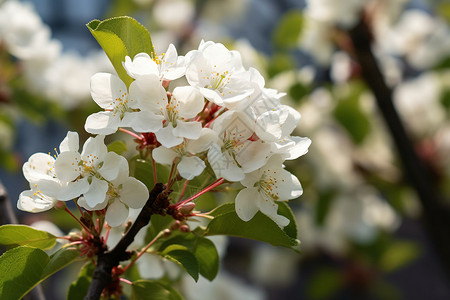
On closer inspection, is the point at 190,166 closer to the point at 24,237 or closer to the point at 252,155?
the point at 252,155

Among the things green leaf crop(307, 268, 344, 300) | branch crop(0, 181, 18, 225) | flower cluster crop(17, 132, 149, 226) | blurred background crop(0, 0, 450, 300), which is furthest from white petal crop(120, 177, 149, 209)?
green leaf crop(307, 268, 344, 300)

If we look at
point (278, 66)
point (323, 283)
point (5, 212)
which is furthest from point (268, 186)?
point (323, 283)

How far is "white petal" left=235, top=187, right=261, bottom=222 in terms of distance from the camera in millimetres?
509

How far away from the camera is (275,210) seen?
0.52m

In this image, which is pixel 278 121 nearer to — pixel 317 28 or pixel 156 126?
pixel 156 126

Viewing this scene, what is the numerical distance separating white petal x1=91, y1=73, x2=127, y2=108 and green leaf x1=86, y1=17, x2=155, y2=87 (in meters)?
0.02

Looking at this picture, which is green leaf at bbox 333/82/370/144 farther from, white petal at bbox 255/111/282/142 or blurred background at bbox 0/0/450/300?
white petal at bbox 255/111/282/142

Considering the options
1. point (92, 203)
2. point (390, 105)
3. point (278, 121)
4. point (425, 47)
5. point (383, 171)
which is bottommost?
point (92, 203)

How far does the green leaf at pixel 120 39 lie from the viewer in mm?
521

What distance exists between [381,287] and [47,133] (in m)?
2.27

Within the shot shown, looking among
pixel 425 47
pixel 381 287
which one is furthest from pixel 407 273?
pixel 425 47

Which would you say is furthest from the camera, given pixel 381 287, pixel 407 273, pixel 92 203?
pixel 407 273

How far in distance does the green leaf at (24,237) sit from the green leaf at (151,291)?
11 cm

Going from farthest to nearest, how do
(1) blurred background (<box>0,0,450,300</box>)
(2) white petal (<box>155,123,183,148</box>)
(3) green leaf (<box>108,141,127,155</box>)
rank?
(1) blurred background (<box>0,0,450,300</box>)
(3) green leaf (<box>108,141,127,155</box>)
(2) white petal (<box>155,123,183,148</box>)
